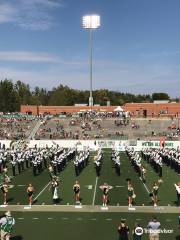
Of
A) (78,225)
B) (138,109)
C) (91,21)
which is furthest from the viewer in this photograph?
(138,109)

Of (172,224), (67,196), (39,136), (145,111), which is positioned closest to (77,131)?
(39,136)

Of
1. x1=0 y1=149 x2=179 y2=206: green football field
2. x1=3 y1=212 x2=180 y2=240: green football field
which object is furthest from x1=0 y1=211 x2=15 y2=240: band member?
x1=0 y1=149 x2=179 y2=206: green football field

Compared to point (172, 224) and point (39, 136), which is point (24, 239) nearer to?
point (172, 224)

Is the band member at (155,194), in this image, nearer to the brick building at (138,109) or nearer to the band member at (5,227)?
the band member at (5,227)

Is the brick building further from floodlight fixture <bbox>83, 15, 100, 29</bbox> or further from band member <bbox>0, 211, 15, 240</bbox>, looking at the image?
band member <bbox>0, 211, 15, 240</bbox>

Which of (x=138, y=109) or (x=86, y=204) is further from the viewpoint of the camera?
(x=138, y=109)

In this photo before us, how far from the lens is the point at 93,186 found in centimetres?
2309

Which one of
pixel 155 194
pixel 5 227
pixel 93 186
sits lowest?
pixel 93 186

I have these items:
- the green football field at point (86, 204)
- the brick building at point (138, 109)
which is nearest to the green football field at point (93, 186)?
the green football field at point (86, 204)

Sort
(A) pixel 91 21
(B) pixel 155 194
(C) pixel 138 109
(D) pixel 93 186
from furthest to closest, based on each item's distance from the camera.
→ 1. (C) pixel 138 109
2. (A) pixel 91 21
3. (D) pixel 93 186
4. (B) pixel 155 194

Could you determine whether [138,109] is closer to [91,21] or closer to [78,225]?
[91,21]

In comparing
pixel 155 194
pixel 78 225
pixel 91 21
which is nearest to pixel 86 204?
pixel 155 194

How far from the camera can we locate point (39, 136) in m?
55.1

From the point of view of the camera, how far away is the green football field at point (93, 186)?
19422mm
